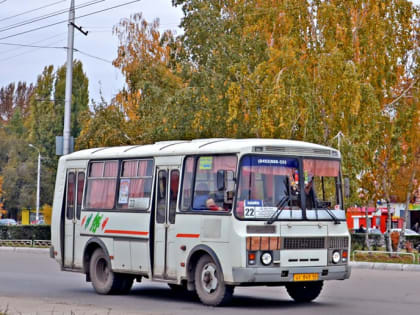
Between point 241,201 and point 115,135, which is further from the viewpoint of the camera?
point 115,135

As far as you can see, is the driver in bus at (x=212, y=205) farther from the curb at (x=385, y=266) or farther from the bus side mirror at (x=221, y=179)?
the curb at (x=385, y=266)

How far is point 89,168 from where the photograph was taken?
19500mm

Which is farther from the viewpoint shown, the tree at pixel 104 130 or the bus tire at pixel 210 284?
the tree at pixel 104 130

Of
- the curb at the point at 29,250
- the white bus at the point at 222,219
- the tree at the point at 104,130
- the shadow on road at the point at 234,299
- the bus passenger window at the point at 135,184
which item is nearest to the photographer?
the white bus at the point at 222,219

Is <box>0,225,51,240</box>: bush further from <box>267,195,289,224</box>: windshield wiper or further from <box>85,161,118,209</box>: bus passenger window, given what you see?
<box>267,195,289,224</box>: windshield wiper

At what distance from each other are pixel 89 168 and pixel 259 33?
18788mm

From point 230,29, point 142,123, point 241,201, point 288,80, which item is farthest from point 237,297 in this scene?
point 142,123

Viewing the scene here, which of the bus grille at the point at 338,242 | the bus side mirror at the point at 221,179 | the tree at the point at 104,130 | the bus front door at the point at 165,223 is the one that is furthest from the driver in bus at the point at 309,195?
the tree at the point at 104,130

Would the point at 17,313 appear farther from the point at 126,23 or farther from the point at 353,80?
the point at 126,23

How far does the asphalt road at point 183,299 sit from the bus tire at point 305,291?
158mm

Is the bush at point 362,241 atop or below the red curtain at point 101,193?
below

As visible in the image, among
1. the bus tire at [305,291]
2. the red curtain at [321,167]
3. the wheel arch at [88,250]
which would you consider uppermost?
the red curtain at [321,167]

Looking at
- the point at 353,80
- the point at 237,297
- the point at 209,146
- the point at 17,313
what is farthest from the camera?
the point at 353,80

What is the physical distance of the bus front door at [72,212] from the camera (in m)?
19.5
